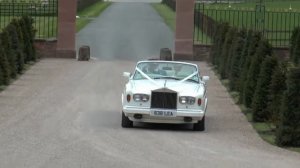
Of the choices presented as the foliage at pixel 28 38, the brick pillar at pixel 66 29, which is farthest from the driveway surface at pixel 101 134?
the brick pillar at pixel 66 29

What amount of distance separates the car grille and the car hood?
156 mm

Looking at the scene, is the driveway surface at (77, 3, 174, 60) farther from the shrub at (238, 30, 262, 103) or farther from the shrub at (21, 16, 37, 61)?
the shrub at (238, 30, 262, 103)

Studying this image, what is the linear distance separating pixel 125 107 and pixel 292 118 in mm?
3486

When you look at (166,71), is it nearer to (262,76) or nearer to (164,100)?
(164,100)

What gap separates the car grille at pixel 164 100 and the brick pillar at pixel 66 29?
1722 cm

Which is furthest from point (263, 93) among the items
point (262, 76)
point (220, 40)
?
point (220, 40)

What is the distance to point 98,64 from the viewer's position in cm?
3262

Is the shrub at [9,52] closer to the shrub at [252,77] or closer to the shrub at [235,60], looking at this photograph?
the shrub at [235,60]

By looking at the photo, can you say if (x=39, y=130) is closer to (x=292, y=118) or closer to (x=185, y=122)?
(x=185, y=122)

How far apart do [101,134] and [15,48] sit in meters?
13.2

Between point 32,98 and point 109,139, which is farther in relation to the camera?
point 32,98

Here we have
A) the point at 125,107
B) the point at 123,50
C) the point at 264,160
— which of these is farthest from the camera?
the point at 123,50

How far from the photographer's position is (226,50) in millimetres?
29250

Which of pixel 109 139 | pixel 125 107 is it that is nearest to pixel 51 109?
pixel 125 107
